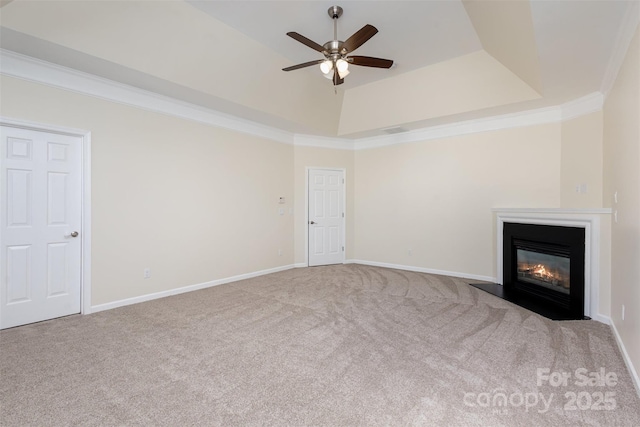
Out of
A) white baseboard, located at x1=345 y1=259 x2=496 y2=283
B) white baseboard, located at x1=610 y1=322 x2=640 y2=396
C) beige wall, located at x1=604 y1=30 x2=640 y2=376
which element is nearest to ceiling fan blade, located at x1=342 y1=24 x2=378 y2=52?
beige wall, located at x1=604 y1=30 x2=640 y2=376

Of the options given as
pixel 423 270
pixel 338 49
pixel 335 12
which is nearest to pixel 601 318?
pixel 423 270

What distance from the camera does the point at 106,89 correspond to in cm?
358

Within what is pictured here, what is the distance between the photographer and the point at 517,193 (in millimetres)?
4742

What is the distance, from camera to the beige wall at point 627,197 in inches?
86.0

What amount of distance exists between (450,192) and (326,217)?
2.49 meters

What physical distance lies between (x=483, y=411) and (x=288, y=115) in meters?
4.57

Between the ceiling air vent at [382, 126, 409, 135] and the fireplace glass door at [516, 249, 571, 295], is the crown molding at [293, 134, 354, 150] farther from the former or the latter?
the fireplace glass door at [516, 249, 571, 295]

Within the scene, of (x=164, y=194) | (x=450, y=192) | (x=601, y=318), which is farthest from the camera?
(x=450, y=192)

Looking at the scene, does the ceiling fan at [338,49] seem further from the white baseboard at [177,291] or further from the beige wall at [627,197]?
the white baseboard at [177,291]

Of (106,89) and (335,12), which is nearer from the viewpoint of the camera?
(335,12)

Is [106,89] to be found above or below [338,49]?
below

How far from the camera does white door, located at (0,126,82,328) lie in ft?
9.93

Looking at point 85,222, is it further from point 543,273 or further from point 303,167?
point 543,273

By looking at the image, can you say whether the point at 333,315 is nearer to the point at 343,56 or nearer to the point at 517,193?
the point at 343,56
